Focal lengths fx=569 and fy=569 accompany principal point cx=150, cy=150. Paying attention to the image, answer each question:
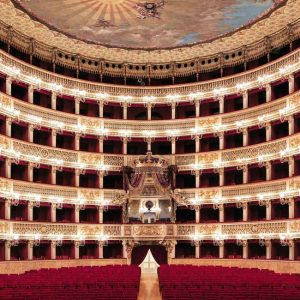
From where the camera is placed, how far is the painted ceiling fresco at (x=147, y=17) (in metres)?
32.6

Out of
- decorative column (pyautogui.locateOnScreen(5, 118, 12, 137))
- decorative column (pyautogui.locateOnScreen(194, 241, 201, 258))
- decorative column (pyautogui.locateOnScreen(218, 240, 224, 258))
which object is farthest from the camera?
decorative column (pyautogui.locateOnScreen(194, 241, 201, 258))

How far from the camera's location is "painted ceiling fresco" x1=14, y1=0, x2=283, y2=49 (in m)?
32.6

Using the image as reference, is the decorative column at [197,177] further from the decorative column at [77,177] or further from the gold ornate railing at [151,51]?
the decorative column at [77,177]

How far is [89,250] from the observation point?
41.9m

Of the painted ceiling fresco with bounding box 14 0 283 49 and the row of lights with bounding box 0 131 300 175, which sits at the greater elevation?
the painted ceiling fresco with bounding box 14 0 283 49

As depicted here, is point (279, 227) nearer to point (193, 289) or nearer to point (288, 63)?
point (288, 63)

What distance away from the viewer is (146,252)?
41.9 meters

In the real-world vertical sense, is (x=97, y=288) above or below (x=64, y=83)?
below

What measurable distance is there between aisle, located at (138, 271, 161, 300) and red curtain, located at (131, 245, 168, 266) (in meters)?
8.15

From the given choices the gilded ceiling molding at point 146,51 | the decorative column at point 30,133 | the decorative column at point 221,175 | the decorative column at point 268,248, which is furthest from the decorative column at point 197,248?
the gilded ceiling molding at point 146,51

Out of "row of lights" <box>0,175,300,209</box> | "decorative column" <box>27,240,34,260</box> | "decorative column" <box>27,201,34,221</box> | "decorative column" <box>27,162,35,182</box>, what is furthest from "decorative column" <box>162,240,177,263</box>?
"decorative column" <box>27,162,35,182</box>

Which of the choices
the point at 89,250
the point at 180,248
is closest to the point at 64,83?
the point at 89,250

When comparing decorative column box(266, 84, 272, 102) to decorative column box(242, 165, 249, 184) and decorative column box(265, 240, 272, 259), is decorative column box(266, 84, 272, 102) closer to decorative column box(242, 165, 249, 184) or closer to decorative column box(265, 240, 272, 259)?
decorative column box(242, 165, 249, 184)

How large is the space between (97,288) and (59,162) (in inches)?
868
